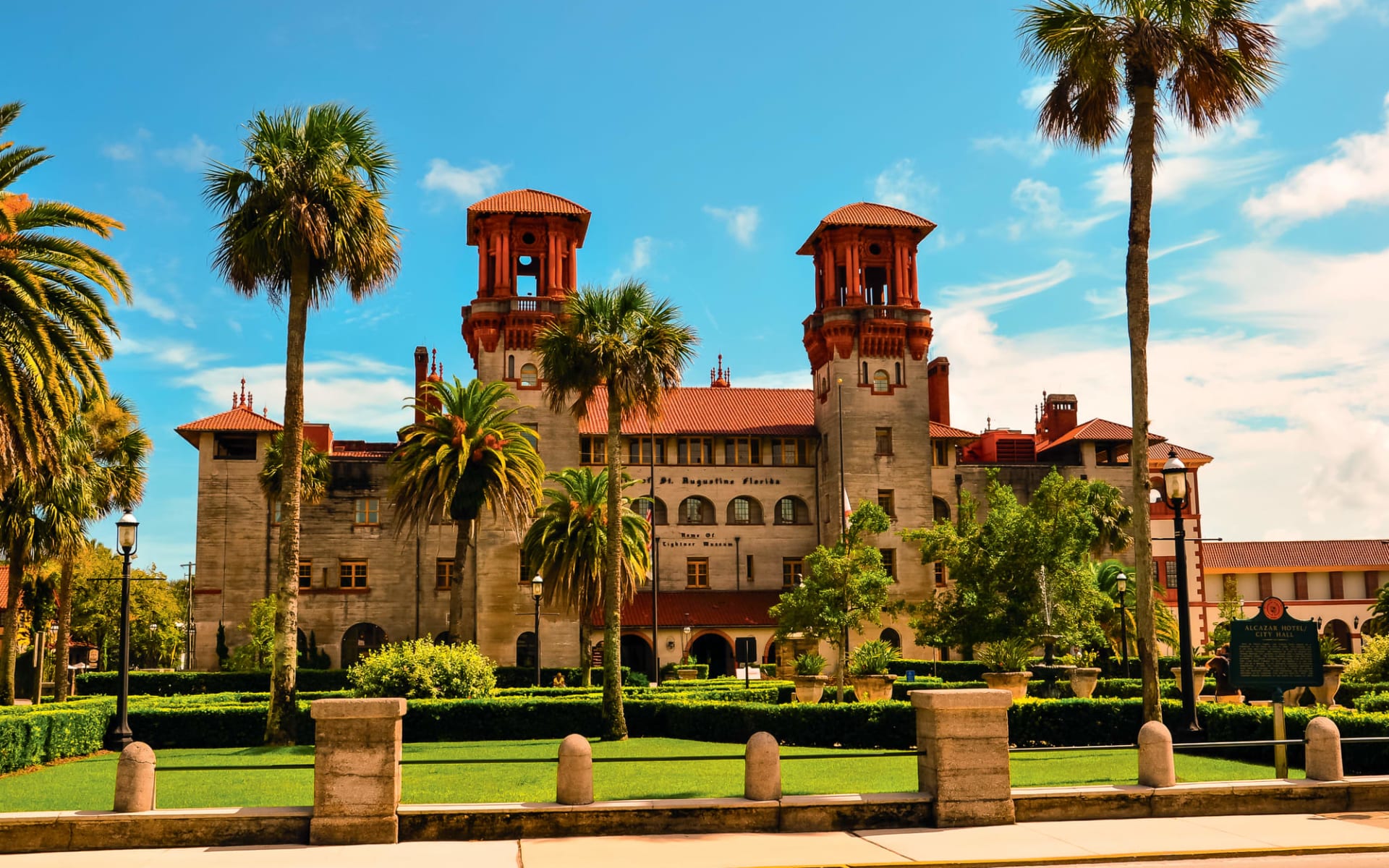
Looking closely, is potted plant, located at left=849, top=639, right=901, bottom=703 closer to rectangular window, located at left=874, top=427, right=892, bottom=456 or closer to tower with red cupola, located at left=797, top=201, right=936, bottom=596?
tower with red cupola, located at left=797, top=201, right=936, bottom=596

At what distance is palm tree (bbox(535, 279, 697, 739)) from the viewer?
2903 cm

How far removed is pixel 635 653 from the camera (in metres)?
63.2

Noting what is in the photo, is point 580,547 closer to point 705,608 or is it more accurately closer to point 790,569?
point 705,608

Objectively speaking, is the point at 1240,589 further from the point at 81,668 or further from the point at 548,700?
the point at 81,668

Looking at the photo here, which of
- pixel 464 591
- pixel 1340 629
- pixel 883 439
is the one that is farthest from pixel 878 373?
pixel 1340 629

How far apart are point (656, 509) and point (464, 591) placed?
1092 centimetres

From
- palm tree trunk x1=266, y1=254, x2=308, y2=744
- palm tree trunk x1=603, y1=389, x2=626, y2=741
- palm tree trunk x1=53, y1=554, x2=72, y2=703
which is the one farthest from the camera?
palm tree trunk x1=53, y1=554, x2=72, y2=703

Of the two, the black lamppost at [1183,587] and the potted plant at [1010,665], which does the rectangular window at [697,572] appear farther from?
the black lamppost at [1183,587]

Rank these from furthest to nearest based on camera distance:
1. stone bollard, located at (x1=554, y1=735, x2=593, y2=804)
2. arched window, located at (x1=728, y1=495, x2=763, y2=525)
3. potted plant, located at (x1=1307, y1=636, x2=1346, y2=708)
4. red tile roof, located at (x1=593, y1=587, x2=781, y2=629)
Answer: arched window, located at (x1=728, y1=495, x2=763, y2=525) → red tile roof, located at (x1=593, y1=587, x2=781, y2=629) → potted plant, located at (x1=1307, y1=636, x2=1346, y2=708) → stone bollard, located at (x1=554, y1=735, x2=593, y2=804)

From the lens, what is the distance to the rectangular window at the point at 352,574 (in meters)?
60.3

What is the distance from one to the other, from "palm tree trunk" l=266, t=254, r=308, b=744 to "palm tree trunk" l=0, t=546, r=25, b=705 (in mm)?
16225

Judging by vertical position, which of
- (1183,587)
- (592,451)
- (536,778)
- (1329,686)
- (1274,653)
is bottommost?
(536,778)

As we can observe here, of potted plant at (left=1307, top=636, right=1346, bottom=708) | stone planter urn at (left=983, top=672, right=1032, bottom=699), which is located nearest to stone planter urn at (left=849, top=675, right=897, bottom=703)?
stone planter urn at (left=983, top=672, right=1032, bottom=699)

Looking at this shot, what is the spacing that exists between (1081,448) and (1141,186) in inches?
1760
